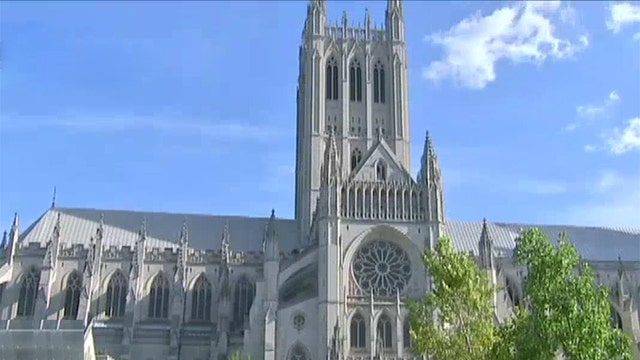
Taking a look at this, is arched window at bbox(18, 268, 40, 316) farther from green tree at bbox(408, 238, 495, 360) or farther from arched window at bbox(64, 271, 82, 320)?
green tree at bbox(408, 238, 495, 360)

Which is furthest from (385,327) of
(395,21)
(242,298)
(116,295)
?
(395,21)

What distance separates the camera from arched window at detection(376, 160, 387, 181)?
64.8 m

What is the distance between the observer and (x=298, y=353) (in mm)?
59344

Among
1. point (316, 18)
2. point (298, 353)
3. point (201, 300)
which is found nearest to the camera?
point (298, 353)

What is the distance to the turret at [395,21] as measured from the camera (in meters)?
85.9

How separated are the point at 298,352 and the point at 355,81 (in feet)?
113

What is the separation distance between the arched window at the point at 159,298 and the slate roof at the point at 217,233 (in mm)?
4524

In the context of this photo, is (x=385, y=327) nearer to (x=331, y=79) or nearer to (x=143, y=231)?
(x=143, y=231)

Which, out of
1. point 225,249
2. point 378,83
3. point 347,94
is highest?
point 378,83

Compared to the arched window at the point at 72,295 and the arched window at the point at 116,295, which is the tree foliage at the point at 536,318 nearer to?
the arched window at the point at 116,295

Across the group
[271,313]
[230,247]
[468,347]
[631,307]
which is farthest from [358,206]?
[631,307]

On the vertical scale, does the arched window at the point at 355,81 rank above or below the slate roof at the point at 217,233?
above

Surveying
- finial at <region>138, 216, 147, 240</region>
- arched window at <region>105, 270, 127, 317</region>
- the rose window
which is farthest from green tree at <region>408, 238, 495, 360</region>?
arched window at <region>105, 270, 127, 317</region>

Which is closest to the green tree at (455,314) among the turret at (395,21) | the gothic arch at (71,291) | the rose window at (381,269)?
the rose window at (381,269)
